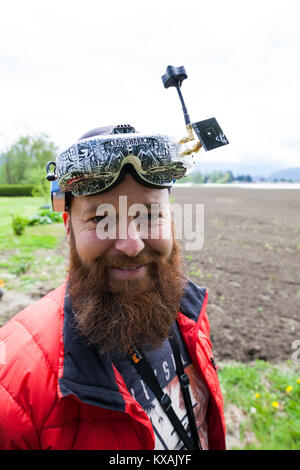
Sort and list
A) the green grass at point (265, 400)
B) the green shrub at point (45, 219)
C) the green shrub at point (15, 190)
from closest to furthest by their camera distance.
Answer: the green grass at point (265, 400) < the green shrub at point (45, 219) < the green shrub at point (15, 190)

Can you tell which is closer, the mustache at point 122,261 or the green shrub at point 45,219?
the mustache at point 122,261

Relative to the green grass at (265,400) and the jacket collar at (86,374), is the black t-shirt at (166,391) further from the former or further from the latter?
the green grass at (265,400)

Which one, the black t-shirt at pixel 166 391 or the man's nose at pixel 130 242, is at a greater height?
the man's nose at pixel 130 242

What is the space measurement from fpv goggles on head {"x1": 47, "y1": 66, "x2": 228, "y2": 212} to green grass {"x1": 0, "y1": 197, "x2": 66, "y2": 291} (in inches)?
209

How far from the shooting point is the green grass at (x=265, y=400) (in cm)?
268

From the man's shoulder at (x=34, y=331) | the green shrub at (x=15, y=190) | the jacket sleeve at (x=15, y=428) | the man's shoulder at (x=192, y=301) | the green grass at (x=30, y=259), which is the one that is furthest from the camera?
the green shrub at (x=15, y=190)

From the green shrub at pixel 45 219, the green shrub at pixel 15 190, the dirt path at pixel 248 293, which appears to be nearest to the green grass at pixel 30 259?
the dirt path at pixel 248 293

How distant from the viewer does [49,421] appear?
4.14ft

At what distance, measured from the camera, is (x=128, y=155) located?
1505 mm

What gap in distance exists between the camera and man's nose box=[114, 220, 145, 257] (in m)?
1.51

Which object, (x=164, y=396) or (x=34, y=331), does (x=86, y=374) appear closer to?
(x=34, y=331)

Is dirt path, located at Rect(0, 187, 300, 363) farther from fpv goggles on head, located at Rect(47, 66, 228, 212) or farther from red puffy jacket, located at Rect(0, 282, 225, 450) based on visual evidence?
fpv goggles on head, located at Rect(47, 66, 228, 212)

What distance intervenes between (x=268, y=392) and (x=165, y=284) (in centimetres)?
252
